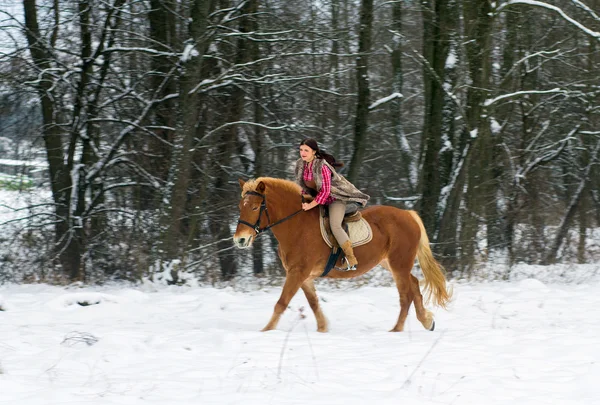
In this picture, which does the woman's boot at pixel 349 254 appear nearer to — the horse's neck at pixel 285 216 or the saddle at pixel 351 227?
the saddle at pixel 351 227

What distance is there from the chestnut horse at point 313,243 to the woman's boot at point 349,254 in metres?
0.20

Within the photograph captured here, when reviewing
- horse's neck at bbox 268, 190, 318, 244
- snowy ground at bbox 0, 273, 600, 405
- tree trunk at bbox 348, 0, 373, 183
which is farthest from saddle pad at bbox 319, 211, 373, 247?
tree trunk at bbox 348, 0, 373, 183

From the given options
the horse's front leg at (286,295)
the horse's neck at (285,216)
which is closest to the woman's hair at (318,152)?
the horse's neck at (285,216)

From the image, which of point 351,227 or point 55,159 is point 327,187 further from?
point 55,159

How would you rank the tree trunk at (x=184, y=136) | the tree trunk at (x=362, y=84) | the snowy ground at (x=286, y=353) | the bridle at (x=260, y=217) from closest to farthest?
the snowy ground at (x=286, y=353) → the bridle at (x=260, y=217) → the tree trunk at (x=184, y=136) → the tree trunk at (x=362, y=84)

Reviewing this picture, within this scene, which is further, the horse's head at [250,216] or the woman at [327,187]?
the woman at [327,187]

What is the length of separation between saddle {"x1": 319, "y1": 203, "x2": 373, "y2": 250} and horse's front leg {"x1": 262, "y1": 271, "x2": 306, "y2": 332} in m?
0.59

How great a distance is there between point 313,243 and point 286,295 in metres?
0.72

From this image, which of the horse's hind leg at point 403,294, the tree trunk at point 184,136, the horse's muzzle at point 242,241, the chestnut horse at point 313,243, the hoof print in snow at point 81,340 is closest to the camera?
the hoof print in snow at point 81,340

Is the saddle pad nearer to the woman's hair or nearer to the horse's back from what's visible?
the horse's back

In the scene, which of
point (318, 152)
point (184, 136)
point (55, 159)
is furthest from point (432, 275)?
point (55, 159)

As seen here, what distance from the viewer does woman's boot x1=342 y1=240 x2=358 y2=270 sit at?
777 centimetres

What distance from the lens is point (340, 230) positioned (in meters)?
7.77

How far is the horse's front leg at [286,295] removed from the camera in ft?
24.9
